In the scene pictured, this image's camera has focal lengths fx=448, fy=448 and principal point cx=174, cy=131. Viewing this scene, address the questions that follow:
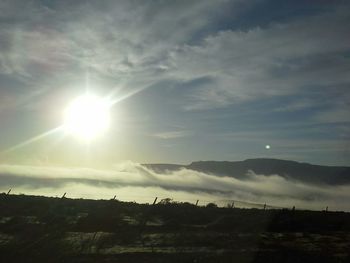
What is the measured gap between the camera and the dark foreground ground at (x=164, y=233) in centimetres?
3844

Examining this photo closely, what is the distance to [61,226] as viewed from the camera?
4906 cm

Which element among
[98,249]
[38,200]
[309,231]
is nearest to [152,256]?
[98,249]

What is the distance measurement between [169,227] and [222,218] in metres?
6.35

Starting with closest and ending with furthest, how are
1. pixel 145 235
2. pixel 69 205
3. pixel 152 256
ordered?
pixel 152 256 → pixel 145 235 → pixel 69 205

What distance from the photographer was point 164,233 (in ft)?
150

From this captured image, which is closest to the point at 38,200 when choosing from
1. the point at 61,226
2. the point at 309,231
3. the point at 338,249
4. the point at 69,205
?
the point at 69,205

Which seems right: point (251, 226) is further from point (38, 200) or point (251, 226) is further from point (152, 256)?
point (38, 200)

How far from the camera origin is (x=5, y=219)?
52.5 m

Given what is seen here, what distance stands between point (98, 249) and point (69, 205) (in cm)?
1934

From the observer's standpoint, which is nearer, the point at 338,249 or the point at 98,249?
the point at 338,249

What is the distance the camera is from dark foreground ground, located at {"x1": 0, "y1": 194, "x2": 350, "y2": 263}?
38438 millimetres

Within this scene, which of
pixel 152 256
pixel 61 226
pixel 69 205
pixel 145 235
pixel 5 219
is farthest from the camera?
pixel 69 205

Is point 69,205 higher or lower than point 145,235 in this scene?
higher

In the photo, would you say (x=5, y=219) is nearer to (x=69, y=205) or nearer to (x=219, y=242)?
(x=69, y=205)
